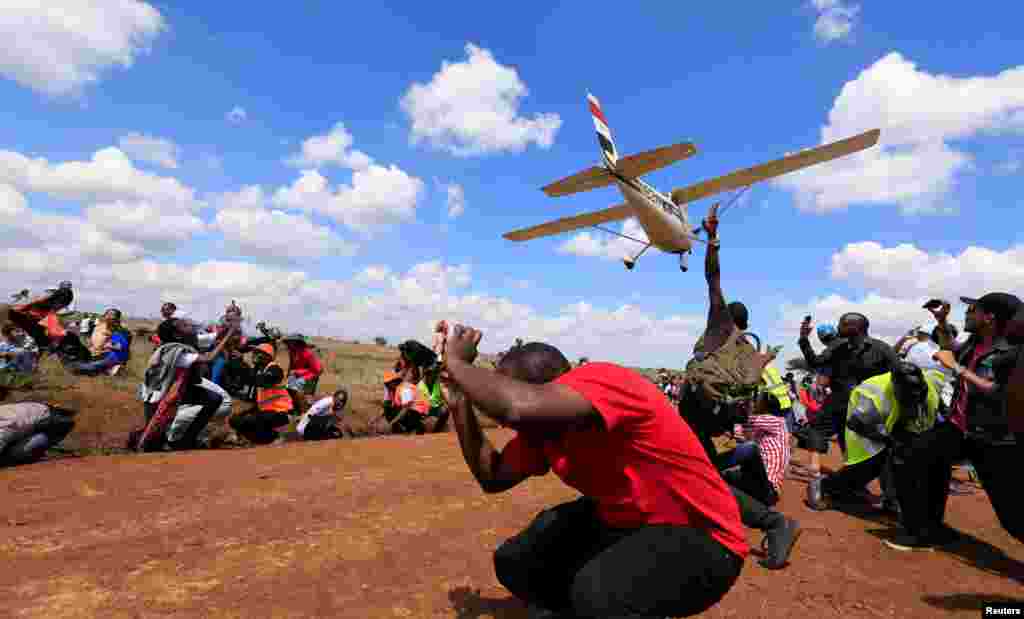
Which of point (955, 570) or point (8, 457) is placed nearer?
point (955, 570)

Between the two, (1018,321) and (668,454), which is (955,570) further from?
(668,454)

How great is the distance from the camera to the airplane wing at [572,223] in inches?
994

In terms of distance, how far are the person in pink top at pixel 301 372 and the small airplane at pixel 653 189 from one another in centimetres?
1204

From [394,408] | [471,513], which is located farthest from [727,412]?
[394,408]

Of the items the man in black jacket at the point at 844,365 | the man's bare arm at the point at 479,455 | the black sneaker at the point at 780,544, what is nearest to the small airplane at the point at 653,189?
the man in black jacket at the point at 844,365

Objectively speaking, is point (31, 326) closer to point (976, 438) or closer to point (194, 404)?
point (194, 404)

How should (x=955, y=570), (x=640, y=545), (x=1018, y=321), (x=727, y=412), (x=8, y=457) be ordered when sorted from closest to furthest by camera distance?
(x=640, y=545) < (x=1018, y=321) < (x=955, y=570) < (x=727, y=412) < (x=8, y=457)

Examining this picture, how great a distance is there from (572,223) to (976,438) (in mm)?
22626

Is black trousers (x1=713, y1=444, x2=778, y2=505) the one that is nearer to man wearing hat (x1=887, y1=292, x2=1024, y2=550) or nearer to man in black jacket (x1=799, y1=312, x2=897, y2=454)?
man wearing hat (x1=887, y1=292, x2=1024, y2=550)

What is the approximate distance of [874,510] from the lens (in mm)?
5426

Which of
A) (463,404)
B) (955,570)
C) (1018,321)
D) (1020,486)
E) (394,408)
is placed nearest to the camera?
(463,404)

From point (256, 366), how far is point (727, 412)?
7.19 meters

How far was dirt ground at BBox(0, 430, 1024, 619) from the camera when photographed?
2852 mm

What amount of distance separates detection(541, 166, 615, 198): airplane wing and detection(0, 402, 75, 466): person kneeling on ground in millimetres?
15695
